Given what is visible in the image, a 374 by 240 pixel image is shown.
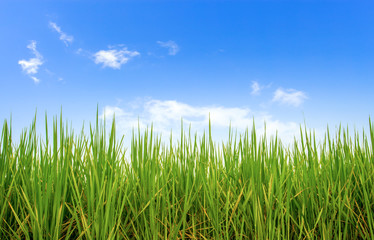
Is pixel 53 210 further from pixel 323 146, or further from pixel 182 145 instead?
pixel 323 146

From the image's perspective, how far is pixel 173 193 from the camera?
6.85 ft

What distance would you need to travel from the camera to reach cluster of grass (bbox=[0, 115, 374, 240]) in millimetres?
1963

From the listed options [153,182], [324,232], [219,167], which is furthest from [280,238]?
[153,182]

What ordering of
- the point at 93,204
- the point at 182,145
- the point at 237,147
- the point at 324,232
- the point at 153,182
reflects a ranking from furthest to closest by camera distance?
the point at 237,147
the point at 182,145
the point at 324,232
the point at 153,182
the point at 93,204

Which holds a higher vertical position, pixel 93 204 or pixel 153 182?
pixel 153 182

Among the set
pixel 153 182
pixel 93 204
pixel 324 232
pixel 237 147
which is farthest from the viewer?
pixel 237 147

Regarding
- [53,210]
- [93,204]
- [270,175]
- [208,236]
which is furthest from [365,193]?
→ [53,210]

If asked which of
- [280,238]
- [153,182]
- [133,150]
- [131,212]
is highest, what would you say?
[133,150]

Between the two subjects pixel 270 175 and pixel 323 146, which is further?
pixel 323 146

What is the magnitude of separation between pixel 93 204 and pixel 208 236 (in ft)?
2.70

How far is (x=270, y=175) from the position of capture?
2.33 m

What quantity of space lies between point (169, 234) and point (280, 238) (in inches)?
30.2

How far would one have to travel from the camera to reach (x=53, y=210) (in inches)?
74.9

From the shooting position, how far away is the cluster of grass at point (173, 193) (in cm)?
196
